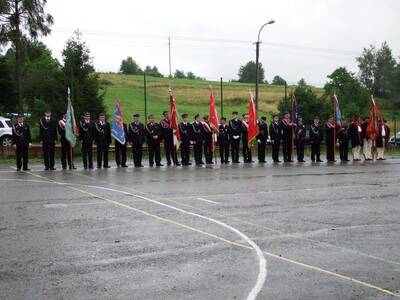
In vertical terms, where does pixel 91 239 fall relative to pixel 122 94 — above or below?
below

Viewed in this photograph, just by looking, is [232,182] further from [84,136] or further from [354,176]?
[84,136]

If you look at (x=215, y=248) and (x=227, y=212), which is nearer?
(x=215, y=248)

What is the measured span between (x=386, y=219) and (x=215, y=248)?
13.4 ft

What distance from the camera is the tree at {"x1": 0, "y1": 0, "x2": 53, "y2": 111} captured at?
34.1m

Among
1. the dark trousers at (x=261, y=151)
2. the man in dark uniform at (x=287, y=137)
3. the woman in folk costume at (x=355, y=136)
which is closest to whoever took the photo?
the dark trousers at (x=261, y=151)

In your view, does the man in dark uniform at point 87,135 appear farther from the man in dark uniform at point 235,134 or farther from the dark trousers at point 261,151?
the dark trousers at point 261,151

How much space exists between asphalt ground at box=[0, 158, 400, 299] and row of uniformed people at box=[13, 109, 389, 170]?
4.17m

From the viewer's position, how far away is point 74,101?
30.1m

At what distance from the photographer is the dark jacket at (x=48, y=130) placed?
19.9 meters

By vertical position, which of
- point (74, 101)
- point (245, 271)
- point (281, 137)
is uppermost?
point (74, 101)

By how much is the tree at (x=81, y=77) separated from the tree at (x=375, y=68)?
245 ft

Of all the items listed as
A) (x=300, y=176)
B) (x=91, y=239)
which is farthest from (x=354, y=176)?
(x=91, y=239)

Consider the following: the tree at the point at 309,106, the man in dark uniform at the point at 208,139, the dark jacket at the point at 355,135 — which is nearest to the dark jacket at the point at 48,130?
the man in dark uniform at the point at 208,139

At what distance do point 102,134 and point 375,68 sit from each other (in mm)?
86100
